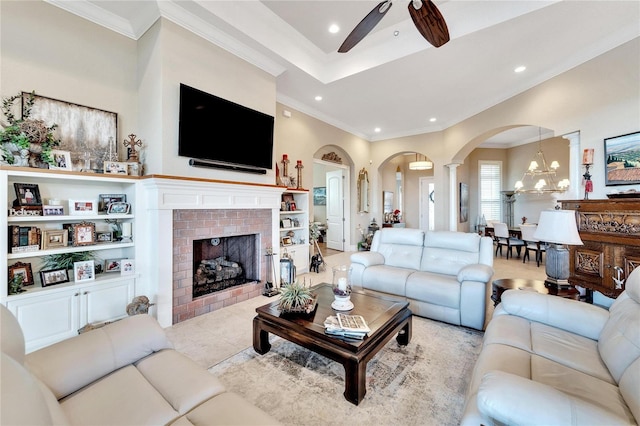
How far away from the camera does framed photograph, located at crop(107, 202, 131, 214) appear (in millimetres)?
2881

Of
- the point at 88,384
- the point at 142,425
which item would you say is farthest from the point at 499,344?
the point at 88,384

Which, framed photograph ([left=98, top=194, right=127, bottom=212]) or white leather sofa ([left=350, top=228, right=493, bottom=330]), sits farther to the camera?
framed photograph ([left=98, top=194, right=127, bottom=212])

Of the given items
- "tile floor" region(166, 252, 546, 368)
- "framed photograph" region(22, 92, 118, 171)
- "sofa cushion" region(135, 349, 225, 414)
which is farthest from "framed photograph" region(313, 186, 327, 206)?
"sofa cushion" region(135, 349, 225, 414)

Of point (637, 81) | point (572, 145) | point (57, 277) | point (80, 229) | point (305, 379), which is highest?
point (637, 81)

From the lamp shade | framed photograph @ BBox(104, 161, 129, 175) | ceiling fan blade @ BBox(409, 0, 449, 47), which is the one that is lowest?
the lamp shade

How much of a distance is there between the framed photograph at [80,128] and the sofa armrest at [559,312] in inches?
165

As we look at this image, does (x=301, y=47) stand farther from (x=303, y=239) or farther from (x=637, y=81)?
(x=637, y=81)

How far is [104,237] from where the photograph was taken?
9.48 ft

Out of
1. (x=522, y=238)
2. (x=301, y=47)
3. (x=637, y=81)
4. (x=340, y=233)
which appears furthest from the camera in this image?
(x=340, y=233)

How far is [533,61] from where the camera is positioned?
12.7 feet

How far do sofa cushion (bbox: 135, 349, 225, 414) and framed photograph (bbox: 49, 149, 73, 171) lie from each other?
7.51 ft

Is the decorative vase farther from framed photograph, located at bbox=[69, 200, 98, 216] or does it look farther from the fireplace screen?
framed photograph, located at bbox=[69, 200, 98, 216]

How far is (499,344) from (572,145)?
3907 millimetres

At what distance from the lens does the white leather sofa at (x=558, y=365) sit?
37.4 inches
